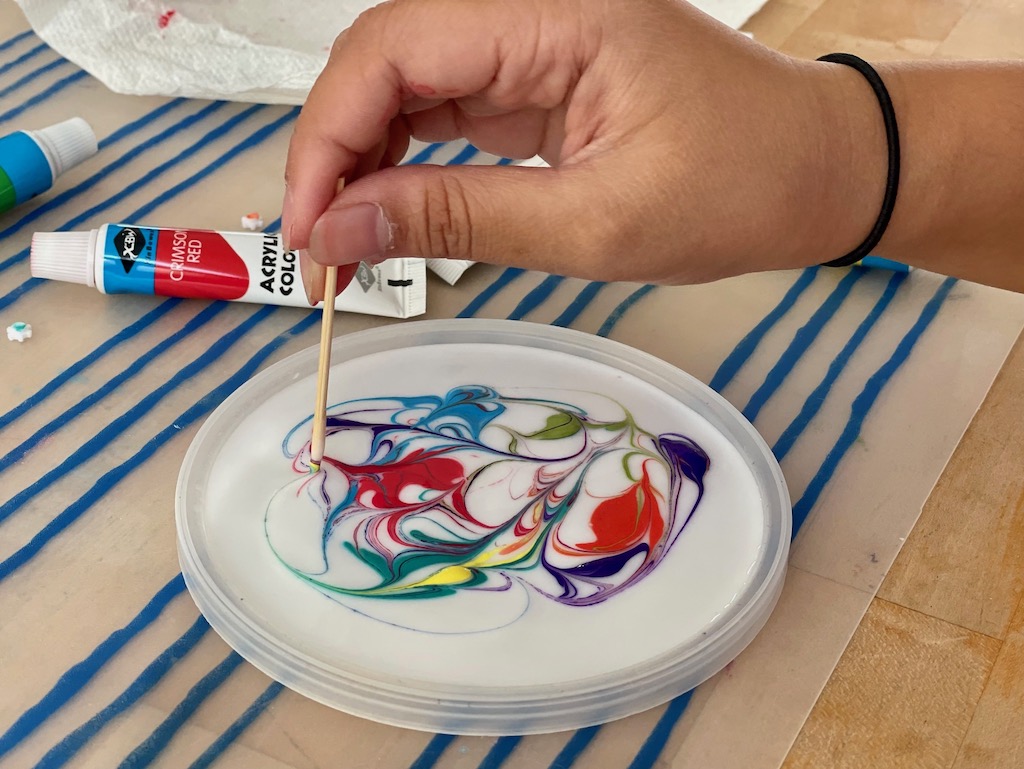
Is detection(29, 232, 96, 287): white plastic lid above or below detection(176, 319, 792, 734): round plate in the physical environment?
above

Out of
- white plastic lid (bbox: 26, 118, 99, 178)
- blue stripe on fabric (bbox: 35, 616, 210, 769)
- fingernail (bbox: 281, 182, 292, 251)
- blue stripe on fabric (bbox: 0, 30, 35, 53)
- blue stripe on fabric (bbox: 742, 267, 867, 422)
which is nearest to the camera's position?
blue stripe on fabric (bbox: 35, 616, 210, 769)

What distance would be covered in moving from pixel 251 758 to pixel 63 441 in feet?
0.81

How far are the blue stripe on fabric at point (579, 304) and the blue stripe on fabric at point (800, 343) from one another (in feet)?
0.45

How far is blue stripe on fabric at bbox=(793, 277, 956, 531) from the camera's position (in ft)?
2.00

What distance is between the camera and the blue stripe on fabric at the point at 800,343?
672 millimetres

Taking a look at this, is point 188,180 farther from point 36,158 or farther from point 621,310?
point 621,310

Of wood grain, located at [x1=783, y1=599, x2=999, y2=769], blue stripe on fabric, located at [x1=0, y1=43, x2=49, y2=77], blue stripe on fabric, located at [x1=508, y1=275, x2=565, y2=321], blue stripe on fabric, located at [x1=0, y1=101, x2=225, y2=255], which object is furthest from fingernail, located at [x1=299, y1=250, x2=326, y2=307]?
blue stripe on fabric, located at [x1=0, y1=43, x2=49, y2=77]

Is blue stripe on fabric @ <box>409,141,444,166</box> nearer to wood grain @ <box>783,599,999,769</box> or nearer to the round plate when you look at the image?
the round plate

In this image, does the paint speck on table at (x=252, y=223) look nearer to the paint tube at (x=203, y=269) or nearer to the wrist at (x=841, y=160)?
the paint tube at (x=203, y=269)

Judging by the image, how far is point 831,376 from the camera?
2.28 feet

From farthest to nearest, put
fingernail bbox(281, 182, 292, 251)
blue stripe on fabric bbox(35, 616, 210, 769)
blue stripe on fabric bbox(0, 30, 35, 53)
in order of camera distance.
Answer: blue stripe on fabric bbox(0, 30, 35, 53) → fingernail bbox(281, 182, 292, 251) → blue stripe on fabric bbox(35, 616, 210, 769)

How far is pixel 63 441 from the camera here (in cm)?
62

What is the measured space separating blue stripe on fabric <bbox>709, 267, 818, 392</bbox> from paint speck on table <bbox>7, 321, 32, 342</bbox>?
0.45 meters

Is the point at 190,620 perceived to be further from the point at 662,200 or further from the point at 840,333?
the point at 840,333
